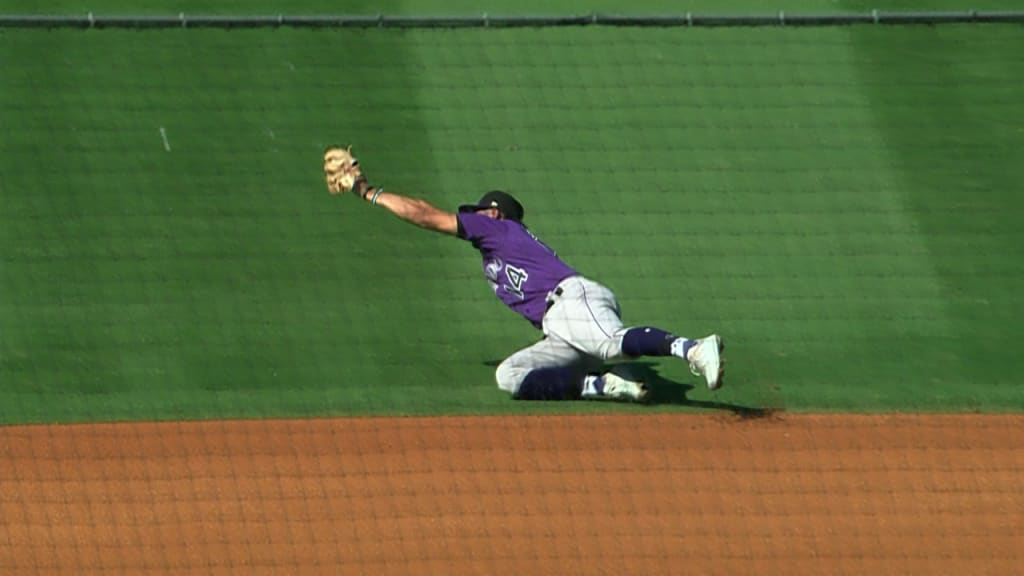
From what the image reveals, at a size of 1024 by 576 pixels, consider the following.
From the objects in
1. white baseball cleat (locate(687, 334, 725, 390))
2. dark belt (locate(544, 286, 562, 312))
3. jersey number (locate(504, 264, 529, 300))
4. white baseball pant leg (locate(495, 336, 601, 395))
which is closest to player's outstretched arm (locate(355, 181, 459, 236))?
jersey number (locate(504, 264, 529, 300))

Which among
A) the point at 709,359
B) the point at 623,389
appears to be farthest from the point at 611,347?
the point at 709,359

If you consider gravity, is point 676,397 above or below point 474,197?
below

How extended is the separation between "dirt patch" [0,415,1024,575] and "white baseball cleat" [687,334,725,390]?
1.47 ft

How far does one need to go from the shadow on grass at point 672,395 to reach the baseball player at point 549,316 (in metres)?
0.16

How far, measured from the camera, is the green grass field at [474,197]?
32.4 ft

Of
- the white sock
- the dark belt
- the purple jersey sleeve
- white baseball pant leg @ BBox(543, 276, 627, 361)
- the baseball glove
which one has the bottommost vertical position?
the white sock

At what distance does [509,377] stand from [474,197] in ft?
6.90

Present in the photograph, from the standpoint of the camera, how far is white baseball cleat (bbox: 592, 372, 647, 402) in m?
9.34

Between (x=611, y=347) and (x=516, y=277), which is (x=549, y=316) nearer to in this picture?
(x=516, y=277)

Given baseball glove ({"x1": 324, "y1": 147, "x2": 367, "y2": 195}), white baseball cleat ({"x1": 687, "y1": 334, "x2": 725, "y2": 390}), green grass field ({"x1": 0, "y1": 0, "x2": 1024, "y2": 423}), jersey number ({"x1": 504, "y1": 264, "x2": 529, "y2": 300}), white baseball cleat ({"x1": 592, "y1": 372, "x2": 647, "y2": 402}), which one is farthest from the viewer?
green grass field ({"x1": 0, "y1": 0, "x2": 1024, "y2": 423})

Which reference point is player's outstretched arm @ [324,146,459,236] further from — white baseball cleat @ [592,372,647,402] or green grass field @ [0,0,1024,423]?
white baseball cleat @ [592,372,647,402]

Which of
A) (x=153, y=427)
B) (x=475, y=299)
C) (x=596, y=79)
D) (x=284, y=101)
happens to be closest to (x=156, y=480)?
(x=153, y=427)

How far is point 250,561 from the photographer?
801 cm

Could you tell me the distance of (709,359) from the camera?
8.77 metres
